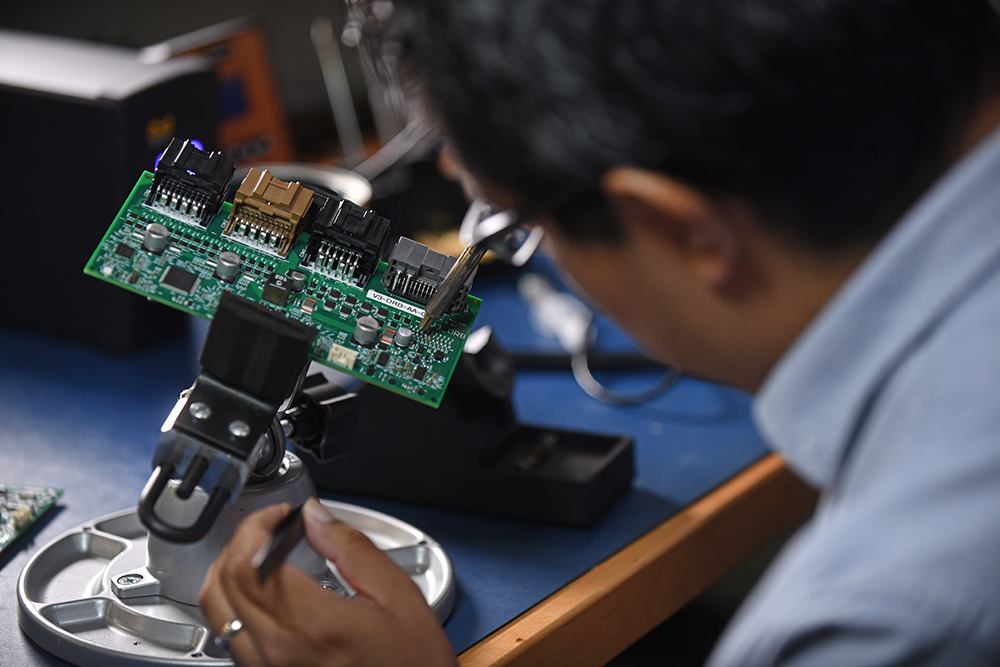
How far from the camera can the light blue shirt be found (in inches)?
17.0

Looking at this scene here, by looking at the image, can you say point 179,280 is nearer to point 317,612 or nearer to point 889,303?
point 317,612

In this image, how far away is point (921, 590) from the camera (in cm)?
43

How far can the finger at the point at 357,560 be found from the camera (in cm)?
65

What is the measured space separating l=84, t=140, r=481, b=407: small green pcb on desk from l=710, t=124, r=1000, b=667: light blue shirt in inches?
12.9

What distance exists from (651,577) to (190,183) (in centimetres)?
52

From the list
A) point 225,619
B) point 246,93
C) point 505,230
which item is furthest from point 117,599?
point 246,93

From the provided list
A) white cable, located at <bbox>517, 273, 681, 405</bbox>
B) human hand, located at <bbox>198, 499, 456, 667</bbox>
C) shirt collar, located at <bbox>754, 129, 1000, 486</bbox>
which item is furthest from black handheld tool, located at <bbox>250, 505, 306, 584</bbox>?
white cable, located at <bbox>517, 273, 681, 405</bbox>

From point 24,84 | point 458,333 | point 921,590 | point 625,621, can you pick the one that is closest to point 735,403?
point 625,621

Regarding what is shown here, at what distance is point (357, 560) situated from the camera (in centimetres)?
66

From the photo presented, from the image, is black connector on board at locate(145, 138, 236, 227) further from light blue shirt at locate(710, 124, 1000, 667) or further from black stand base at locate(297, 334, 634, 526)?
light blue shirt at locate(710, 124, 1000, 667)

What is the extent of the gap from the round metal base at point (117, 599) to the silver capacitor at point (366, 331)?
0.19 meters

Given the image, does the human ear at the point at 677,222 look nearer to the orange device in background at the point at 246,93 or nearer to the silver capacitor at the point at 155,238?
the silver capacitor at the point at 155,238

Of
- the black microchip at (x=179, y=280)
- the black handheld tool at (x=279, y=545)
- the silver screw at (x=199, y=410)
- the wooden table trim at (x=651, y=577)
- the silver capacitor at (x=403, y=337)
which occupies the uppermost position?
the black microchip at (x=179, y=280)

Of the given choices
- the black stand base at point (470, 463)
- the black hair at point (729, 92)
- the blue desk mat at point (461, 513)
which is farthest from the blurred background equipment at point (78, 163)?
the black hair at point (729, 92)
